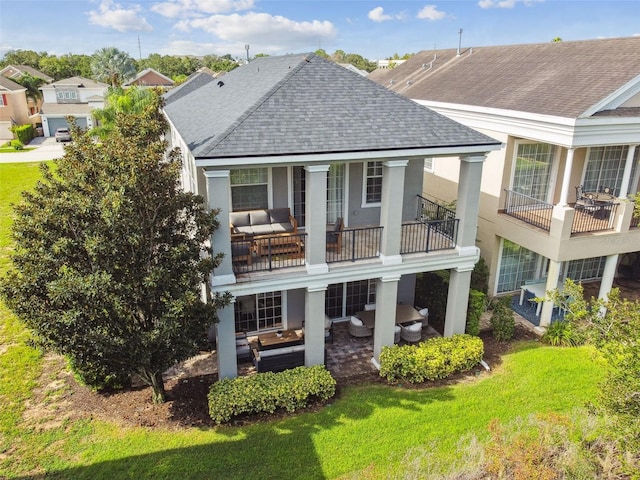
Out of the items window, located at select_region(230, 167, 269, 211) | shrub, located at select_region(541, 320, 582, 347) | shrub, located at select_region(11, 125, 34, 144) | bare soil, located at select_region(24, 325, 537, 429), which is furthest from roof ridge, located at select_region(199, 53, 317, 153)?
shrub, located at select_region(11, 125, 34, 144)

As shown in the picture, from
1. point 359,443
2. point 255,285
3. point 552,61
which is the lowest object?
point 359,443

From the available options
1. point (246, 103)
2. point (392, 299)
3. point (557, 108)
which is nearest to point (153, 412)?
point (392, 299)

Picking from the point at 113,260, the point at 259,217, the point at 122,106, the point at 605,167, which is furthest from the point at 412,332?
the point at 122,106

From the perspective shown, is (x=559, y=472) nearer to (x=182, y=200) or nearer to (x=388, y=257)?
(x=388, y=257)

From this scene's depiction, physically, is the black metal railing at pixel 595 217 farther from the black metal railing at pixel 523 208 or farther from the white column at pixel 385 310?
the white column at pixel 385 310

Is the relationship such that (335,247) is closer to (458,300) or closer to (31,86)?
(458,300)

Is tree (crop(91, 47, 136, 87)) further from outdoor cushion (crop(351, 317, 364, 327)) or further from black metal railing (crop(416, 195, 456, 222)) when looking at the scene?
outdoor cushion (crop(351, 317, 364, 327))

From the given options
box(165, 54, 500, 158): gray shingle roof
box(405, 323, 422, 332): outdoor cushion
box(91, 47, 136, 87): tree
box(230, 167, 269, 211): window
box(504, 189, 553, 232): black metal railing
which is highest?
box(91, 47, 136, 87): tree
